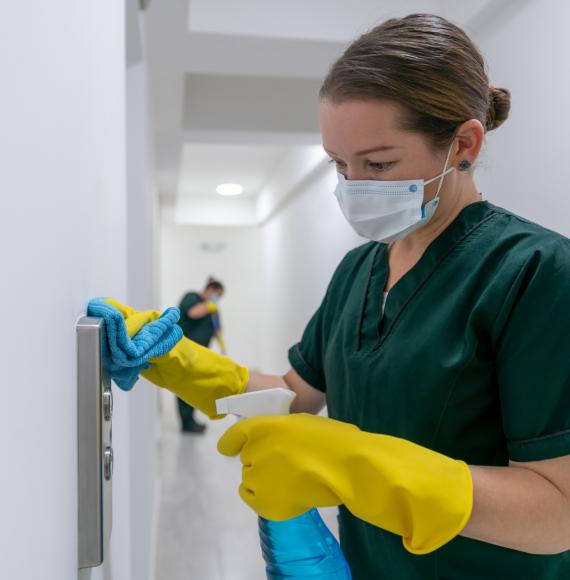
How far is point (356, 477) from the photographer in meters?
0.70

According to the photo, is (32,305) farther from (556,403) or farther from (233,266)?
(233,266)

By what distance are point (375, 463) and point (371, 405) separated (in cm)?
25

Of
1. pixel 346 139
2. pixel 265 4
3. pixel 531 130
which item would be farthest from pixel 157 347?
pixel 265 4

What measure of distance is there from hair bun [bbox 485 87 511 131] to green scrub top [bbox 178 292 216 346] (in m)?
4.21

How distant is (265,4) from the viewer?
2312 mm

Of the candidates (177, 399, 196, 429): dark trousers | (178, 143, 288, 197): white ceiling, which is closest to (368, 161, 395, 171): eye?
(178, 143, 288, 197): white ceiling

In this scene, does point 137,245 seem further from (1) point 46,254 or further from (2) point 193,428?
(2) point 193,428

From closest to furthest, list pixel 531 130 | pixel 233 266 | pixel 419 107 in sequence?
pixel 419 107, pixel 531 130, pixel 233 266

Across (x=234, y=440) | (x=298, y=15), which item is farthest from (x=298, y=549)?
(x=298, y=15)

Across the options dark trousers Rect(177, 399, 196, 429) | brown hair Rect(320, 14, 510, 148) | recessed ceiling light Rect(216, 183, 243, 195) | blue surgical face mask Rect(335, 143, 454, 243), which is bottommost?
dark trousers Rect(177, 399, 196, 429)

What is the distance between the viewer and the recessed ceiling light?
7.54 meters

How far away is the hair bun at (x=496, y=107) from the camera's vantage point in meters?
1.01

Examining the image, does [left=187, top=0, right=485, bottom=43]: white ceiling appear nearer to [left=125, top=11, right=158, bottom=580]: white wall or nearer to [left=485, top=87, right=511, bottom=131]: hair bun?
[left=125, top=11, right=158, bottom=580]: white wall

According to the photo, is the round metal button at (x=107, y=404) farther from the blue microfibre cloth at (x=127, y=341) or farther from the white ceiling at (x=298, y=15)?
the white ceiling at (x=298, y=15)
